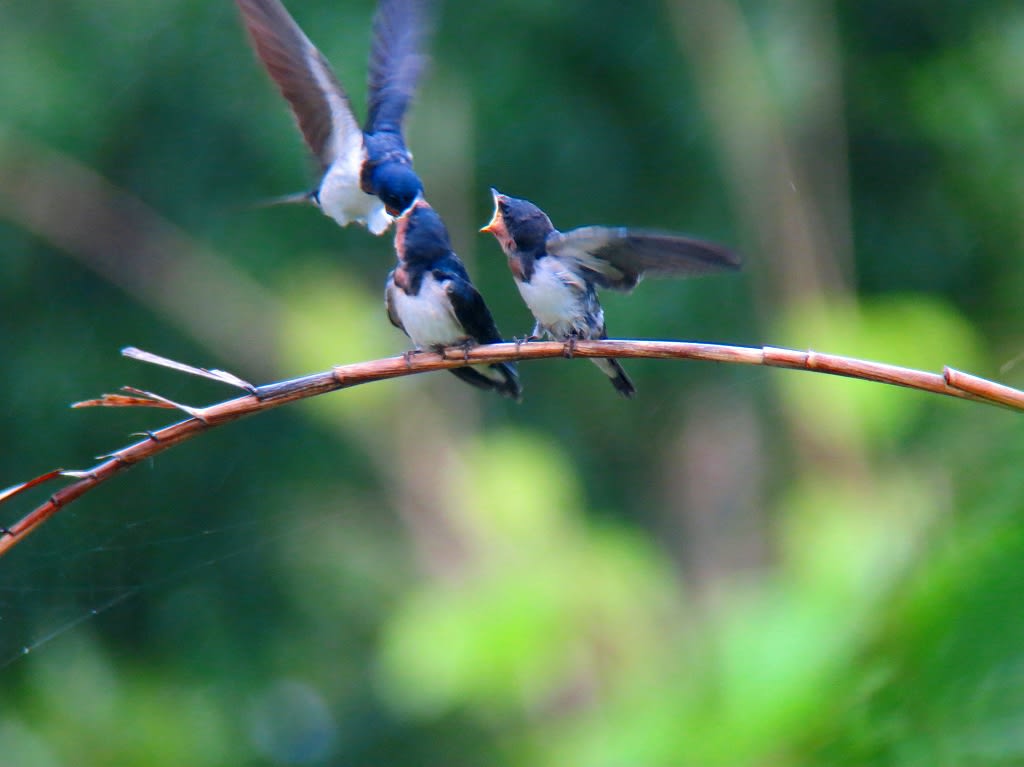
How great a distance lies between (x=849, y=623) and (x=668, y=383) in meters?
5.35

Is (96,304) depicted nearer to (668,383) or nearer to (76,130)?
(76,130)

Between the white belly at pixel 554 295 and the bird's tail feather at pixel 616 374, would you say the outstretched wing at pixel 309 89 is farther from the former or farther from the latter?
the bird's tail feather at pixel 616 374

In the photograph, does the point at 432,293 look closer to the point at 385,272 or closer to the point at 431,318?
the point at 431,318

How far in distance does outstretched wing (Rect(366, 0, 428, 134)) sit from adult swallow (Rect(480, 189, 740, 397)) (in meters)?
0.53

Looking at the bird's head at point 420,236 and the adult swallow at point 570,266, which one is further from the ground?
the bird's head at point 420,236

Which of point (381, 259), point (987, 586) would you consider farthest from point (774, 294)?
point (987, 586)

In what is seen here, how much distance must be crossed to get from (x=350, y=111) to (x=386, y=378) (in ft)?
4.58

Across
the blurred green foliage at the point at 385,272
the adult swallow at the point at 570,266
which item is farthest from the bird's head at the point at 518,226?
the blurred green foliage at the point at 385,272

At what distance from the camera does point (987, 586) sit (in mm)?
636

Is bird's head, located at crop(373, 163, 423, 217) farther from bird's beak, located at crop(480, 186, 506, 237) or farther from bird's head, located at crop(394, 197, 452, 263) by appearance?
bird's beak, located at crop(480, 186, 506, 237)

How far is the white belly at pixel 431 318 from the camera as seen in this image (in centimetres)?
200

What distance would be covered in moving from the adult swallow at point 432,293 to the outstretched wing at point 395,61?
0.40m

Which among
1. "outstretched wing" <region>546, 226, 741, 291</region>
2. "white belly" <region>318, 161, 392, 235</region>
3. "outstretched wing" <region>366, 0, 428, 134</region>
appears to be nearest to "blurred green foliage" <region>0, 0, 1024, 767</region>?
"outstretched wing" <region>366, 0, 428, 134</region>

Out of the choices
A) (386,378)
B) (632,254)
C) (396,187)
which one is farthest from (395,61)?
(386,378)
